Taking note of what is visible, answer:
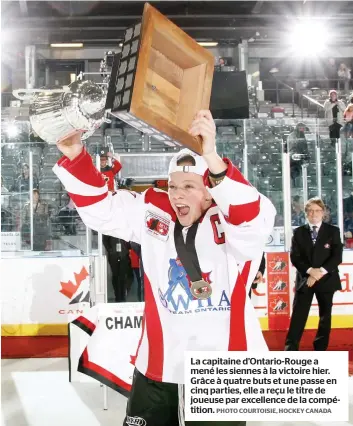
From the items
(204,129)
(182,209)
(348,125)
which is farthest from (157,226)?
(348,125)

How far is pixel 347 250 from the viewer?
4559mm

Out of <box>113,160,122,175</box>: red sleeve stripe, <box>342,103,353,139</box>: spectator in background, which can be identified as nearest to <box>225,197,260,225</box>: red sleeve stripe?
<box>113,160,122,175</box>: red sleeve stripe

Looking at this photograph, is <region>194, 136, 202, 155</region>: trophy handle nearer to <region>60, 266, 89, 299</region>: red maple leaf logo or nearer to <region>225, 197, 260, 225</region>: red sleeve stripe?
<region>225, 197, 260, 225</region>: red sleeve stripe

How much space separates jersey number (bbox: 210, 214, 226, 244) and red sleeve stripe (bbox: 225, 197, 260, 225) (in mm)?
144

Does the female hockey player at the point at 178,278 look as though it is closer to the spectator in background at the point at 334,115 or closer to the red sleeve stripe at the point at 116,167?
the red sleeve stripe at the point at 116,167

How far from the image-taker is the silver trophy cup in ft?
3.71

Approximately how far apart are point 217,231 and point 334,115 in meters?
5.71

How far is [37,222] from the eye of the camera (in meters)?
4.70

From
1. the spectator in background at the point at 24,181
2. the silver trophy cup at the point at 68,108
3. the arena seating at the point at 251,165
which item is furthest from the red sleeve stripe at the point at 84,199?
the spectator in background at the point at 24,181

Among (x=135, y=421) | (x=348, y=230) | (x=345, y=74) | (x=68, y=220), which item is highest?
(x=345, y=74)

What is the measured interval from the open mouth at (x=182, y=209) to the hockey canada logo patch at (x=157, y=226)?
4cm

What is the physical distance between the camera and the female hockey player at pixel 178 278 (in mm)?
1329

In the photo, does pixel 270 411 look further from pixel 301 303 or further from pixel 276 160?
pixel 276 160

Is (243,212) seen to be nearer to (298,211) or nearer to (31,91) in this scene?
(31,91)
